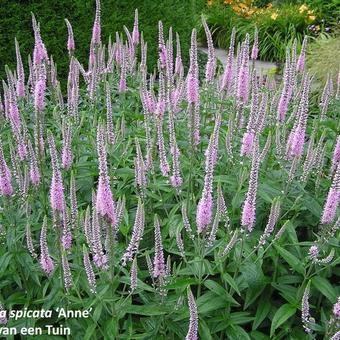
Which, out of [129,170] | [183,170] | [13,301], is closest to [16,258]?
[13,301]

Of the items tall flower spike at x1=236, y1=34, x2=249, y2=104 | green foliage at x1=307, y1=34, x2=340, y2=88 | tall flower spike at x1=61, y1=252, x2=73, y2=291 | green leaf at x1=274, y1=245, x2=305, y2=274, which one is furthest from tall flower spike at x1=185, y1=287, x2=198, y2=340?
green foliage at x1=307, y1=34, x2=340, y2=88

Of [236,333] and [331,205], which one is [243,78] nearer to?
[331,205]

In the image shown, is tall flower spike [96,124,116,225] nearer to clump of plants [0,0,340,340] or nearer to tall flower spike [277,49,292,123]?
clump of plants [0,0,340,340]

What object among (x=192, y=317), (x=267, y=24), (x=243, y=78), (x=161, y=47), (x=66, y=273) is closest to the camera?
(x=192, y=317)

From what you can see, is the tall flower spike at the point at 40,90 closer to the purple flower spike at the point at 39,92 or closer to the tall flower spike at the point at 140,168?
the purple flower spike at the point at 39,92

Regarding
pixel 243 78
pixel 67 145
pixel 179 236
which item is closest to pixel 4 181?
pixel 67 145

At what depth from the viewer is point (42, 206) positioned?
360cm

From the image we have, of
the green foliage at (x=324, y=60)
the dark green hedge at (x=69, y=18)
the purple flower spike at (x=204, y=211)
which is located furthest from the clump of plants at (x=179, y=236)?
the green foliage at (x=324, y=60)

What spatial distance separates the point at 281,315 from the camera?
Result: 295 centimetres

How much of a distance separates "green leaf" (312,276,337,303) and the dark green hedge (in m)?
6.12

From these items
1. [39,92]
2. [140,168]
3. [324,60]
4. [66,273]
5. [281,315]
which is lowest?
[324,60]

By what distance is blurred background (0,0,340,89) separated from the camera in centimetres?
803

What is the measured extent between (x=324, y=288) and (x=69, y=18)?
684cm

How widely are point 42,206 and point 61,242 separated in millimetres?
830
